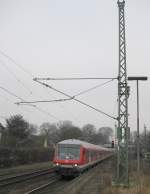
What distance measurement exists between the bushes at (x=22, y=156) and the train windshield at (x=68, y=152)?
10.4 m

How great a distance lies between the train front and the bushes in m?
10.5

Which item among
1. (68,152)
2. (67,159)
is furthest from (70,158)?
(68,152)

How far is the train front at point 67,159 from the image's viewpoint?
27.7m

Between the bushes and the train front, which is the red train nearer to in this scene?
the train front

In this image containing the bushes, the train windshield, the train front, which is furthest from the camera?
the bushes

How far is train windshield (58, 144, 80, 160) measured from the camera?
28.6 meters

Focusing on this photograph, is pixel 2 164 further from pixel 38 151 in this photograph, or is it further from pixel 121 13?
pixel 121 13

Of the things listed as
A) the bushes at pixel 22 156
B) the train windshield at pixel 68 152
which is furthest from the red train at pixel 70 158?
the bushes at pixel 22 156

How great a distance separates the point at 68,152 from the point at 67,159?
0.82 meters

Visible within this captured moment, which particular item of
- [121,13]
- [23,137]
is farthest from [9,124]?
[121,13]

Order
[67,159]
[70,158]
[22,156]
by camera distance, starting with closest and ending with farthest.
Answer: [67,159], [70,158], [22,156]

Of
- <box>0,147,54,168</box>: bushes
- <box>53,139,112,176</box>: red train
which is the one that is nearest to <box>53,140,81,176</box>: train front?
<box>53,139,112,176</box>: red train

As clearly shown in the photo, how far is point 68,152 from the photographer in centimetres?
2900

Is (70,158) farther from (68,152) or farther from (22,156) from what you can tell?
(22,156)
